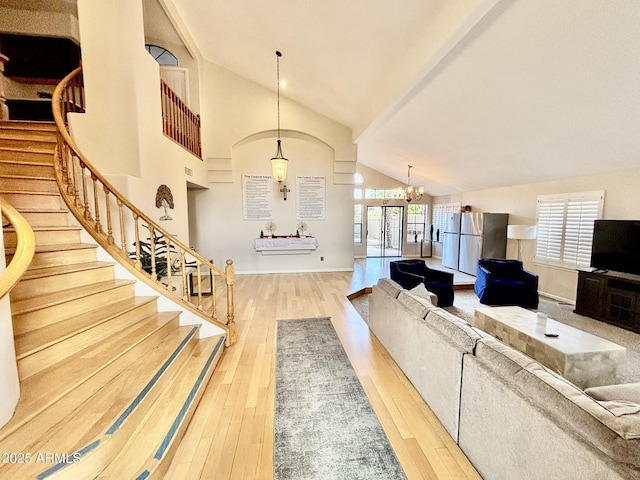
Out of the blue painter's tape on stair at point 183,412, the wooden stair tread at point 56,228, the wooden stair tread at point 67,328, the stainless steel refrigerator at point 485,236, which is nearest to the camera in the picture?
the blue painter's tape on stair at point 183,412

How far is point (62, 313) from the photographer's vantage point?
2166 millimetres

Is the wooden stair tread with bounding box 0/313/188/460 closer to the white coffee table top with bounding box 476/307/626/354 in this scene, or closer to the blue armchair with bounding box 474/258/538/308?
the white coffee table top with bounding box 476/307/626/354

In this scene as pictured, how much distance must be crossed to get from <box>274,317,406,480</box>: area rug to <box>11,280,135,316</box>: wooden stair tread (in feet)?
5.94

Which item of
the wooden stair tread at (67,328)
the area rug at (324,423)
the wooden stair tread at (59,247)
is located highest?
the wooden stair tread at (59,247)

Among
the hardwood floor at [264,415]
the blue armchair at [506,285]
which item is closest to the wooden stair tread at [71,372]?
the hardwood floor at [264,415]

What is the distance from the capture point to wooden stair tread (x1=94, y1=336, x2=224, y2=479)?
146 centimetres

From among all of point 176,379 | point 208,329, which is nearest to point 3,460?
point 176,379

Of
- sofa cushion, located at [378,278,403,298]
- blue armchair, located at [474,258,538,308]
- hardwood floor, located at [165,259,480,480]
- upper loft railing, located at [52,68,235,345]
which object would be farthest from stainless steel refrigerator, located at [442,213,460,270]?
upper loft railing, located at [52,68,235,345]

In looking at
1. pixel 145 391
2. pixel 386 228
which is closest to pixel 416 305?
pixel 145 391

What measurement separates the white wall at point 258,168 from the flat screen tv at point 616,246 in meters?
4.59

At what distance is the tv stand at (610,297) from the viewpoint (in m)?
3.69

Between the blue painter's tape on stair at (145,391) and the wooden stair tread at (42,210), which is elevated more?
the wooden stair tread at (42,210)

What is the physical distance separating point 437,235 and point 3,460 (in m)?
10.3

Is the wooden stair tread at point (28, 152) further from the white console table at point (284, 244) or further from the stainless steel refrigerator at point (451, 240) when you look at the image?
the stainless steel refrigerator at point (451, 240)
